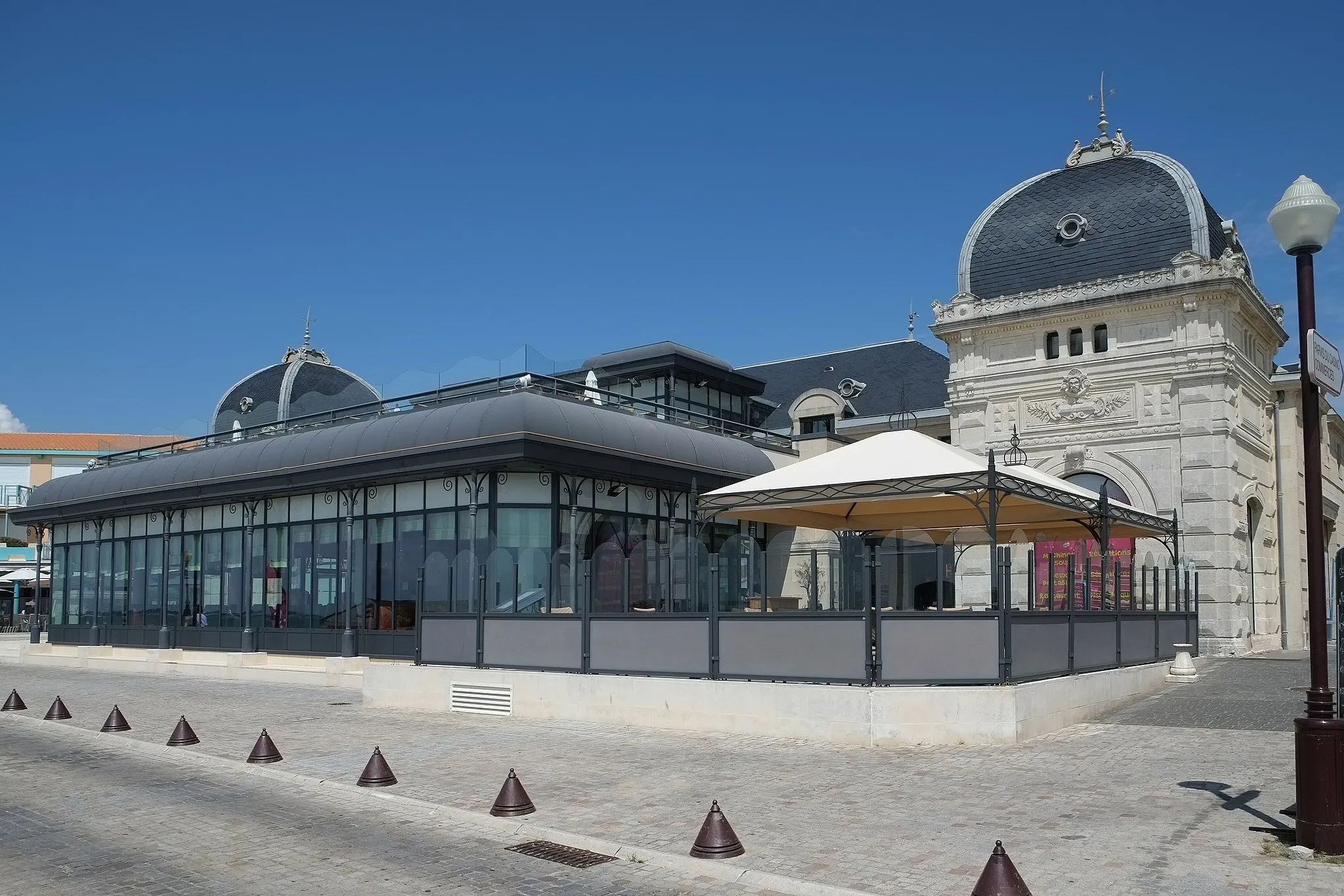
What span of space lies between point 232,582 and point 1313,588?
1098 inches

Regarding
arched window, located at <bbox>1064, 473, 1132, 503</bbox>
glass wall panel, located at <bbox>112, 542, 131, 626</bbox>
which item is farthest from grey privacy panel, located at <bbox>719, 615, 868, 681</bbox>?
glass wall panel, located at <bbox>112, 542, 131, 626</bbox>

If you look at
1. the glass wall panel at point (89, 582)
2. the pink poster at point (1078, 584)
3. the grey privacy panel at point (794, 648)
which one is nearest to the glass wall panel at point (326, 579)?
the glass wall panel at point (89, 582)

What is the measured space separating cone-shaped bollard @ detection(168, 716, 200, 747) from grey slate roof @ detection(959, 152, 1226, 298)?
29148mm

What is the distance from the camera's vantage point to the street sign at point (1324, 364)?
29.1 feet

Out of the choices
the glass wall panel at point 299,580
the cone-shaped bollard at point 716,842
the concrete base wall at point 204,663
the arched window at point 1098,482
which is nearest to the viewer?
the cone-shaped bollard at point 716,842

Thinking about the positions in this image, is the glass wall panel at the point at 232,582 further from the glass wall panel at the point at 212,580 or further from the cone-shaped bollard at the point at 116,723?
the cone-shaped bollard at the point at 116,723

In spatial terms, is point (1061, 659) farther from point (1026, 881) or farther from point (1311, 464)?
point (1026, 881)

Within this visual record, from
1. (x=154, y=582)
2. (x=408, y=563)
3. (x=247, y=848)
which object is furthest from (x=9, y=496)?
(x=247, y=848)

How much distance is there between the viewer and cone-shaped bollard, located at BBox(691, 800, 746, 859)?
26.9ft

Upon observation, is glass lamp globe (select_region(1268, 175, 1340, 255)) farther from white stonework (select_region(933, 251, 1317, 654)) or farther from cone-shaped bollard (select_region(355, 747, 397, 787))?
white stonework (select_region(933, 251, 1317, 654))

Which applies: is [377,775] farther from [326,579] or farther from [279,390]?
[279,390]

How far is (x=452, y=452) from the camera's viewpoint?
23.7 meters

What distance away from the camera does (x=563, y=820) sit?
9.73m

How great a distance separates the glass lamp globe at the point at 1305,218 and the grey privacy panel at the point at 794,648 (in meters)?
7.03
